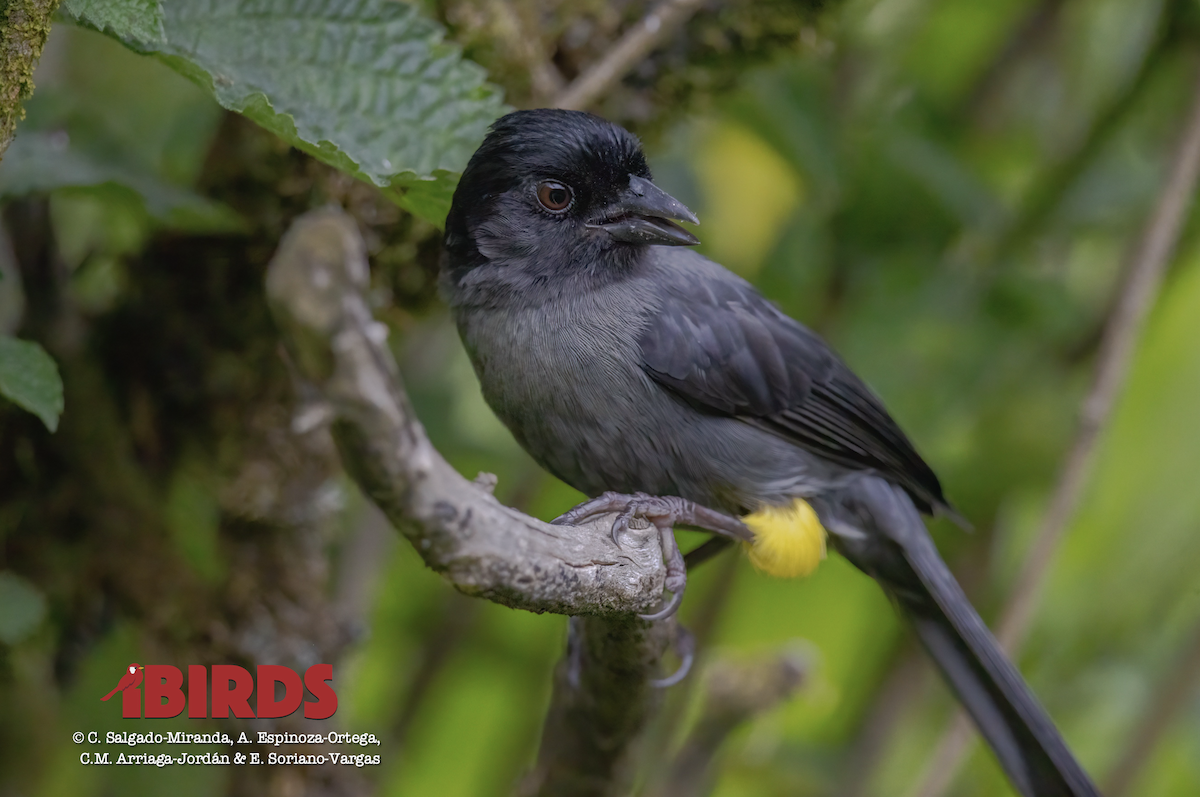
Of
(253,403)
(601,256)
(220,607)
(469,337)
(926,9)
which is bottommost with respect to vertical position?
(220,607)

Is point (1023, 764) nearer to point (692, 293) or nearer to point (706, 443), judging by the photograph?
point (706, 443)

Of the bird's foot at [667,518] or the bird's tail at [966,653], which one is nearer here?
the bird's foot at [667,518]

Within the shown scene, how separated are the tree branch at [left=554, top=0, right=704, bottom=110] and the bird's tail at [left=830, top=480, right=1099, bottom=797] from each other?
3.81ft

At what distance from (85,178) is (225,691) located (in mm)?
1179

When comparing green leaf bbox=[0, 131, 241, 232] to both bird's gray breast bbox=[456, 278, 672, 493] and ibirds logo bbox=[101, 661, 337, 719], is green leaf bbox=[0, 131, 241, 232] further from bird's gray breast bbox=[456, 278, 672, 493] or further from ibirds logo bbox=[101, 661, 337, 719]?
ibirds logo bbox=[101, 661, 337, 719]

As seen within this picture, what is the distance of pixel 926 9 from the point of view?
11.8 ft

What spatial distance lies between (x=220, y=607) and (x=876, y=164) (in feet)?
7.24

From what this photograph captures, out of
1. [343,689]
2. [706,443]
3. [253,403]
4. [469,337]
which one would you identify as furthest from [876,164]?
[343,689]

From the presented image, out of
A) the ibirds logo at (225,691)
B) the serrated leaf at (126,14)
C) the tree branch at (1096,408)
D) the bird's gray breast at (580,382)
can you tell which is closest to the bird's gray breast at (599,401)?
the bird's gray breast at (580,382)

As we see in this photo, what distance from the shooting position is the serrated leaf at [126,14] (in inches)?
58.8

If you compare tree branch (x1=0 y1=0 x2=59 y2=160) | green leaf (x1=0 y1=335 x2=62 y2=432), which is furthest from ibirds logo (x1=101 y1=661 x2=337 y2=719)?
tree branch (x1=0 y1=0 x2=59 y2=160)

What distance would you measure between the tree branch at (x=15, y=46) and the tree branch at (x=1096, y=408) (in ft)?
7.84

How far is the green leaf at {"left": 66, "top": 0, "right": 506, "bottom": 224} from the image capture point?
1850 millimetres

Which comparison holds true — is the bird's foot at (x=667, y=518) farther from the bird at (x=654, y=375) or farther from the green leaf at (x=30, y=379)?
the green leaf at (x=30, y=379)
